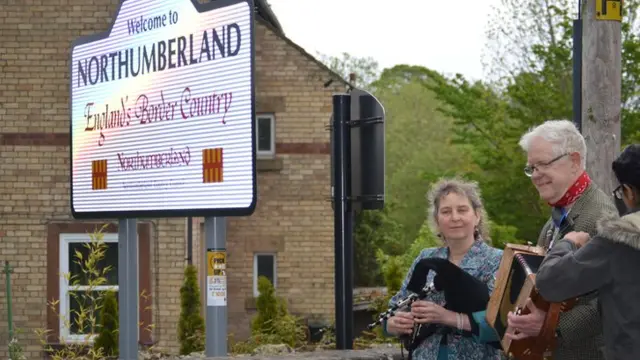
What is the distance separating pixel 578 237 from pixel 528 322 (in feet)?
1.27

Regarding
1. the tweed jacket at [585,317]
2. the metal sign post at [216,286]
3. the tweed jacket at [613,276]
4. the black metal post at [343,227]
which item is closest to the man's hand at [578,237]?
the tweed jacket at [585,317]

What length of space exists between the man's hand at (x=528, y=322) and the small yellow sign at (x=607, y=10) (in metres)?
3.26

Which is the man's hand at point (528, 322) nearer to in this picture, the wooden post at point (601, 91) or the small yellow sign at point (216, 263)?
the wooden post at point (601, 91)

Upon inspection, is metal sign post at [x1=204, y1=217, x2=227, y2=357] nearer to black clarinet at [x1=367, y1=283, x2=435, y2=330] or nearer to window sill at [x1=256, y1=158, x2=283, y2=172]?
black clarinet at [x1=367, y1=283, x2=435, y2=330]

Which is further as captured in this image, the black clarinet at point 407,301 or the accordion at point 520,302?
the black clarinet at point 407,301

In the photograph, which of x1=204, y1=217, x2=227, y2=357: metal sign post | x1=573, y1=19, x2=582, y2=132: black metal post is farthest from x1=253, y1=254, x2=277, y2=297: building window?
x1=573, y1=19, x2=582, y2=132: black metal post

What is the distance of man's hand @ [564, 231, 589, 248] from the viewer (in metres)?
4.71

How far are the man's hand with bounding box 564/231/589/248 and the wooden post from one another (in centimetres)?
282

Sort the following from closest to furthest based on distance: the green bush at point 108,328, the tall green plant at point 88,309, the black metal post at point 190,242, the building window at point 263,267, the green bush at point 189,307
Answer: the tall green plant at point 88,309, the green bush at point 108,328, the green bush at point 189,307, the black metal post at point 190,242, the building window at point 263,267

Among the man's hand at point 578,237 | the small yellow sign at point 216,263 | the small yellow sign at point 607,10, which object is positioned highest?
the small yellow sign at point 607,10

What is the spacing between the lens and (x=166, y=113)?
9.22 m

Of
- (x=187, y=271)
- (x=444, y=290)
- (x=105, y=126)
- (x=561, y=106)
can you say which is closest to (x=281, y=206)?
(x=187, y=271)

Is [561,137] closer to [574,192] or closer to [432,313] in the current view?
[574,192]

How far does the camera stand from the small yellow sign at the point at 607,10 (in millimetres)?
7621
